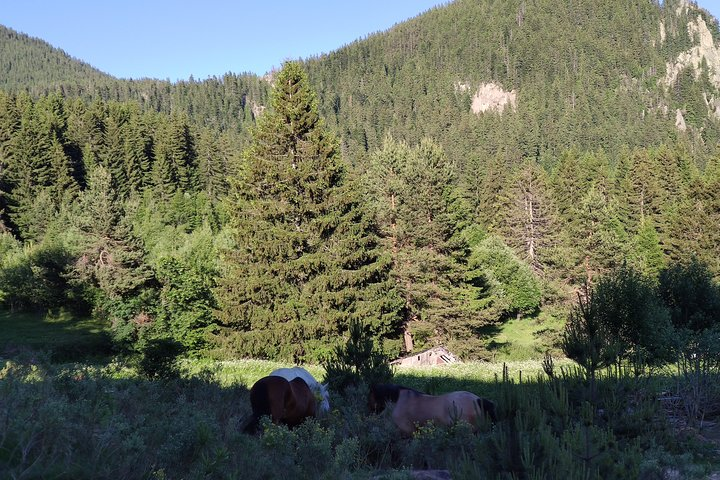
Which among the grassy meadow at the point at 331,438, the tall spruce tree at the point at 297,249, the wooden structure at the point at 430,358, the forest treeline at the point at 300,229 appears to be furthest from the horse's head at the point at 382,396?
the wooden structure at the point at 430,358

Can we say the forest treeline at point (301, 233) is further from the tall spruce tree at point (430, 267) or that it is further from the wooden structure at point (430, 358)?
the wooden structure at point (430, 358)

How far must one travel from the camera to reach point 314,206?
83.8ft

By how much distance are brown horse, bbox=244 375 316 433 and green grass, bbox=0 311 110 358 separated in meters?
22.9

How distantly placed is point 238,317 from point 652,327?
18288mm

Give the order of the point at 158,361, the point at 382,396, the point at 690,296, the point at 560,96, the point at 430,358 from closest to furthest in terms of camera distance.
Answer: the point at 382,396 < the point at 158,361 < the point at 690,296 < the point at 430,358 < the point at 560,96

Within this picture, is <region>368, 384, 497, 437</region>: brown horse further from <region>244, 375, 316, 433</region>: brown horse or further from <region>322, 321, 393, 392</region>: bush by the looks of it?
<region>322, 321, 393, 392</region>: bush

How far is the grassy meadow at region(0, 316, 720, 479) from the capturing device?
4.07 metres

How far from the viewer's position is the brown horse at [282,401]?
752cm

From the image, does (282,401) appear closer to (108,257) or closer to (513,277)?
(108,257)

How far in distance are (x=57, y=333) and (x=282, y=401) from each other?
32.3 metres

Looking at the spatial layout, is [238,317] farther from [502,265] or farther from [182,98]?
[182,98]

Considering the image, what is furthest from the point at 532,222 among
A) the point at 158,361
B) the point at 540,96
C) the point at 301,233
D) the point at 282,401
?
the point at 540,96

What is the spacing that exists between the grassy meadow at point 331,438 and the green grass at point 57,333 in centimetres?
2280

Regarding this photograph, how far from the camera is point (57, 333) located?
3353 cm
